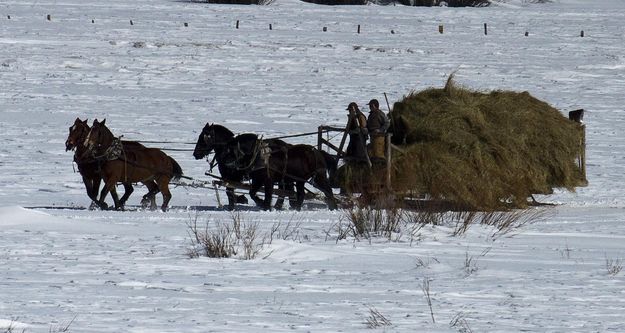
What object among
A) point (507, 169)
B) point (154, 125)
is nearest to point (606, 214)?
point (507, 169)

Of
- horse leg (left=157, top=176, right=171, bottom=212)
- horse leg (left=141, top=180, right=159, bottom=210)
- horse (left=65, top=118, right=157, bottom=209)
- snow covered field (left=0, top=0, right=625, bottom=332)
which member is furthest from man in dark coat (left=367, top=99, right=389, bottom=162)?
horse (left=65, top=118, right=157, bottom=209)

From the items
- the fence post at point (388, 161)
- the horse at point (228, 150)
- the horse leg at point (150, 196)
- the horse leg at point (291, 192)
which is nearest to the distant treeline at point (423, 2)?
the horse leg at point (291, 192)

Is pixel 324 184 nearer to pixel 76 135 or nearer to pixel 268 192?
pixel 268 192

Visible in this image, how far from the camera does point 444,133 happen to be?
1527cm

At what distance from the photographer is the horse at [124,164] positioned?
1504 centimetres

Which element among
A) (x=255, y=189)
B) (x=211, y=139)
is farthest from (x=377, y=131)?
(x=211, y=139)

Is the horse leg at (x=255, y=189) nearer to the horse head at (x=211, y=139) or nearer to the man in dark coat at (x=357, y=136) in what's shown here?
the horse head at (x=211, y=139)

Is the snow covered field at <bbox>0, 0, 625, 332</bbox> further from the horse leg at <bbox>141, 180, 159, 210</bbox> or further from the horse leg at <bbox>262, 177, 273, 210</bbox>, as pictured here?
the horse leg at <bbox>141, 180, 159, 210</bbox>

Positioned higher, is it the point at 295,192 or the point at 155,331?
the point at 155,331

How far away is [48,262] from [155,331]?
3021mm

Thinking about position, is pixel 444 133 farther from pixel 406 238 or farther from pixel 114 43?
pixel 114 43

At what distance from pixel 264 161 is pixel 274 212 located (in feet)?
2.70

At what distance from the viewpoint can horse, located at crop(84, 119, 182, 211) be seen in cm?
1504

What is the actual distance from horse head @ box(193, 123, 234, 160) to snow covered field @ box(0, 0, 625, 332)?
2.54ft
